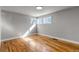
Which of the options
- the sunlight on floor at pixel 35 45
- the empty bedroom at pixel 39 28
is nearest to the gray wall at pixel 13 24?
the empty bedroom at pixel 39 28

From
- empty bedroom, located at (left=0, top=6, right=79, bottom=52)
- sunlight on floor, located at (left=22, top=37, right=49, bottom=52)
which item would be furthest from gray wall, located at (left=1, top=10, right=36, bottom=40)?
sunlight on floor, located at (left=22, top=37, right=49, bottom=52)

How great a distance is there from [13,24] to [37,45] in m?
0.42

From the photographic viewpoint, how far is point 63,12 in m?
1.28

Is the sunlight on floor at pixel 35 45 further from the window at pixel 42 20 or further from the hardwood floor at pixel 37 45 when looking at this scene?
the window at pixel 42 20

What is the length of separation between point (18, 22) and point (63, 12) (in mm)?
604

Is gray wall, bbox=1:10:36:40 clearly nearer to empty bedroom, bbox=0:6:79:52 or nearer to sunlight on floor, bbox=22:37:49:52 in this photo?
empty bedroom, bbox=0:6:79:52

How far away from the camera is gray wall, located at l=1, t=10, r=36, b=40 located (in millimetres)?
1253

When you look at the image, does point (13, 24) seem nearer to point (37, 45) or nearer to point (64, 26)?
point (37, 45)

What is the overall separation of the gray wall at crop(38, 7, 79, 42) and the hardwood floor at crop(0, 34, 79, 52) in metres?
0.08

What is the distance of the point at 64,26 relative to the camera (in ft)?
4.25

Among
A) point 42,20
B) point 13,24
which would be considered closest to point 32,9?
point 42,20
